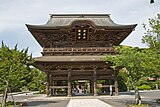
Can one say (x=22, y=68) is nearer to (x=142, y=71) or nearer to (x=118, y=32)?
(x=142, y=71)

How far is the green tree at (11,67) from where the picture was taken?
20859 millimetres

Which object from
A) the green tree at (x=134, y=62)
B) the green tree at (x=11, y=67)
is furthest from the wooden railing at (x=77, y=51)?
the green tree at (x=134, y=62)

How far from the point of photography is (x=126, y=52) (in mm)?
20219

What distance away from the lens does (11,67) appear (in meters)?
21.2

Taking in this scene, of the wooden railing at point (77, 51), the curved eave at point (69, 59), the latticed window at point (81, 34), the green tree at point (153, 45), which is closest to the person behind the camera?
the green tree at point (153, 45)

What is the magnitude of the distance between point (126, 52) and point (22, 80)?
32.2ft

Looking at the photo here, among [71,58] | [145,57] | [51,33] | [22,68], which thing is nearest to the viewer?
[145,57]

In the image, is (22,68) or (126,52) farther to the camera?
(22,68)

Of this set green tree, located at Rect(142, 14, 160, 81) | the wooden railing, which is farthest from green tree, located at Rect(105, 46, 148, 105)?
the wooden railing

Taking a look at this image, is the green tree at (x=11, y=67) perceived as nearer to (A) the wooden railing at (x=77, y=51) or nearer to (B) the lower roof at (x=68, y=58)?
(B) the lower roof at (x=68, y=58)

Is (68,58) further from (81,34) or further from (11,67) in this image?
(11,67)

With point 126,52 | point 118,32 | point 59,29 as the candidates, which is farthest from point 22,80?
point 118,32

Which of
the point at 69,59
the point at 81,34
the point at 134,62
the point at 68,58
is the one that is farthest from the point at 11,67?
the point at 81,34

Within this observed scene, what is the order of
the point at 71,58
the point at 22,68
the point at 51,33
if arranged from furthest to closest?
1. the point at 51,33
2. the point at 71,58
3. the point at 22,68
